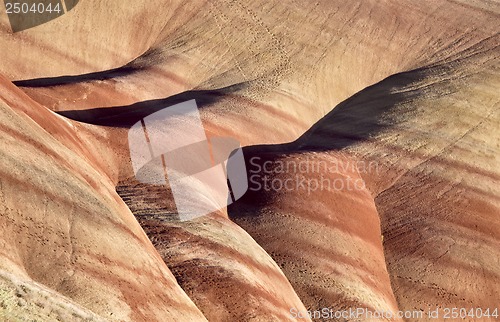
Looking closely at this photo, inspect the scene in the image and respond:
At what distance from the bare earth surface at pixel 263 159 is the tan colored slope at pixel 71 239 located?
0.06m

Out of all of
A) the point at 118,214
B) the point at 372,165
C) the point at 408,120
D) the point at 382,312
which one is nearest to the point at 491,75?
the point at 408,120

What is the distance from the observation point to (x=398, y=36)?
49.1m

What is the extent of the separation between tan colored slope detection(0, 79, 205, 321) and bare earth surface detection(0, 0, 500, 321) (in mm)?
56

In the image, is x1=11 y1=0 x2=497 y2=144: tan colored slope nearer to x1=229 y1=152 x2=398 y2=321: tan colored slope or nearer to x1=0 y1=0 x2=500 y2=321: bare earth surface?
x1=0 y1=0 x2=500 y2=321: bare earth surface

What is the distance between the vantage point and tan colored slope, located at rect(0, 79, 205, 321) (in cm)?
1652

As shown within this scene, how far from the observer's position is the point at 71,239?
700 inches

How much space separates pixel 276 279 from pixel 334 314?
3.29m

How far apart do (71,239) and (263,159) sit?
18.1m

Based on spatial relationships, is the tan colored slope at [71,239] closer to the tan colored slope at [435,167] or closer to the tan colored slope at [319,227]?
the tan colored slope at [319,227]

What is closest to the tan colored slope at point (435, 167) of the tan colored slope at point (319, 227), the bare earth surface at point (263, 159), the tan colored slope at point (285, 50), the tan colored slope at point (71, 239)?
the bare earth surface at point (263, 159)

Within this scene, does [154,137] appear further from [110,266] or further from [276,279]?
[110,266]

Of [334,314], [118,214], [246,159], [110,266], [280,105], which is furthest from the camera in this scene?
[280,105]

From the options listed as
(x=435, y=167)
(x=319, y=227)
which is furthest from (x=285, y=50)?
(x=319, y=227)

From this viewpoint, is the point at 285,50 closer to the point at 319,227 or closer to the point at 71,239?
the point at 319,227
